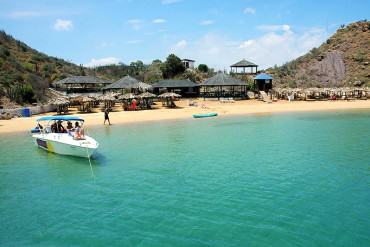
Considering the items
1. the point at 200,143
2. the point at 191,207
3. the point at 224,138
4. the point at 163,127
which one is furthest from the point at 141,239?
the point at 163,127

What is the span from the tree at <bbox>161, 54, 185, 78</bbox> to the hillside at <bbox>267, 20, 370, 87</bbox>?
14161 mm

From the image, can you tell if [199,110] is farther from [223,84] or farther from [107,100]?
[107,100]

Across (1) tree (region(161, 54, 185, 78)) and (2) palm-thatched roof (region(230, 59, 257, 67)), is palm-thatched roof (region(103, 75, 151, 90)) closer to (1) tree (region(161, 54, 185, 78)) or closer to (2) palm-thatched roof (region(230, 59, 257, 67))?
(1) tree (region(161, 54, 185, 78))

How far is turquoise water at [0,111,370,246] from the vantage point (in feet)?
26.8

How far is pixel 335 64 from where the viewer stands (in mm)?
54094

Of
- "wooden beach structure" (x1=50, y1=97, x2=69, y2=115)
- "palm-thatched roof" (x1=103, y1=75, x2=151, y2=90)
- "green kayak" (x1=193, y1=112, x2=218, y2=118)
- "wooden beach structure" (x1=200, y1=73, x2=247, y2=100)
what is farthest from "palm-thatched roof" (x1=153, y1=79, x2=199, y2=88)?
"wooden beach structure" (x1=50, y1=97, x2=69, y2=115)

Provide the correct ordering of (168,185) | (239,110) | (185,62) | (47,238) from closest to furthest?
(47,238)
(168,185)
(239,110)
(185,62)

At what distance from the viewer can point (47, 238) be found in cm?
825

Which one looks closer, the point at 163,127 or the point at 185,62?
the point at 163,127

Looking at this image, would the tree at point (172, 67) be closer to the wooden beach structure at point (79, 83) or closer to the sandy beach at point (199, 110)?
the wooden beach structure at point (79, 83)

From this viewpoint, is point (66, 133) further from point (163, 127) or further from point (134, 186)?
point (163, 127)

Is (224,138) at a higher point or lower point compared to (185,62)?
lower

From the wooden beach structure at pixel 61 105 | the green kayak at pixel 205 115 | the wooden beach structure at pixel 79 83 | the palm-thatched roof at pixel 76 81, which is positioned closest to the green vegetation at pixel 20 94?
the wooden beach structure at pixel 61 105

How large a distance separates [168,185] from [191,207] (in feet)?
7.00
